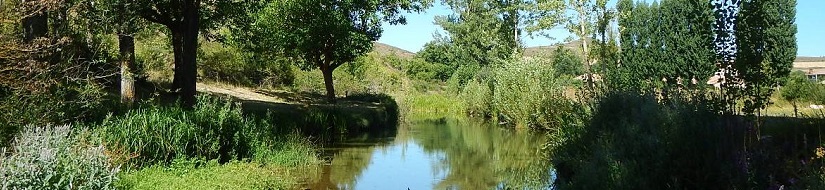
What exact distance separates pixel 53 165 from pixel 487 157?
10.8 m

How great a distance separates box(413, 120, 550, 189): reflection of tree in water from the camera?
445 inches

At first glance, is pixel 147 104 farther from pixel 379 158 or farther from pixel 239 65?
pixel 239 65

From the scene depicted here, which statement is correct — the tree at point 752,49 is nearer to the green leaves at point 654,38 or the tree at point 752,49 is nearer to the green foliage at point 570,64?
the green leaves at point 654,38

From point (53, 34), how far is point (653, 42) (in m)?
37.2

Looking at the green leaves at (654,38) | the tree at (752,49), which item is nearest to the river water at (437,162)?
the tree at (752,49)

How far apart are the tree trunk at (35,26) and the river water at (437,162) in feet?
14.9

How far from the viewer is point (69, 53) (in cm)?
945

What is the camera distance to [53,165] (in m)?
6.11

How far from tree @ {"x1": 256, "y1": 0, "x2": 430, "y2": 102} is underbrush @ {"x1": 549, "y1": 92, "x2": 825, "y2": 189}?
17.6 meters

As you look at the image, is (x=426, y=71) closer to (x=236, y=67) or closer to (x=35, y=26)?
(x=236, y=67)

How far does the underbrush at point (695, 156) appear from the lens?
5.03m

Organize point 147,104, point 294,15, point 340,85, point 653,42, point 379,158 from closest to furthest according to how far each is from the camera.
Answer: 1. point 147,104
2. point 379,158
3. point 294,15
4. point 340,85
5. point 653,42

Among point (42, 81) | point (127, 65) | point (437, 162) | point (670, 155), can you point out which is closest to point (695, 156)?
point (670, 155)

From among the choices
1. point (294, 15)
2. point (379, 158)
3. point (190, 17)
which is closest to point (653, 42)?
point (294, 15)
